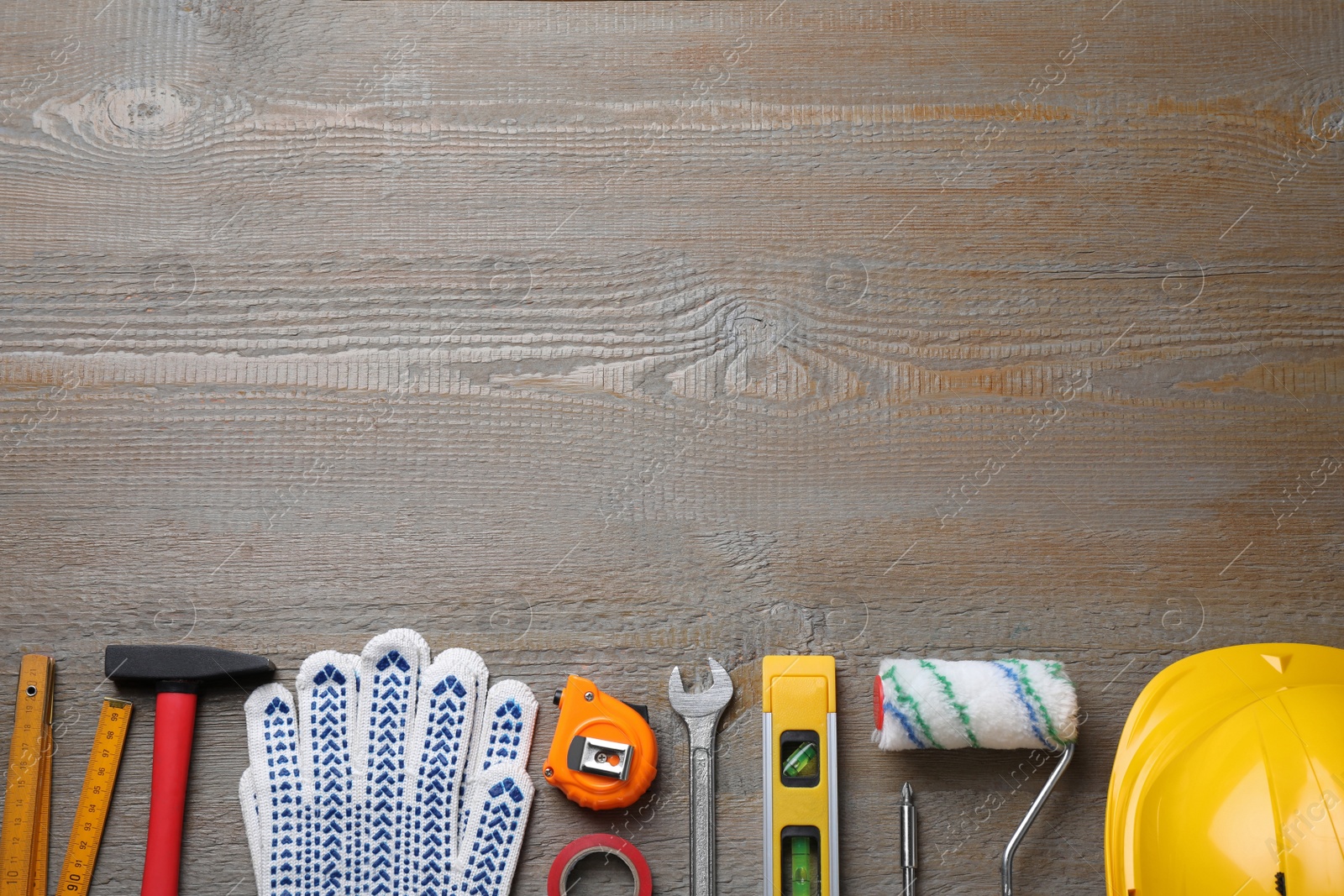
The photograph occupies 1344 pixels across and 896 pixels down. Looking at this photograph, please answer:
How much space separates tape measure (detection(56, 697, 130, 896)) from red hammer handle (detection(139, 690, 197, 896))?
5 cm

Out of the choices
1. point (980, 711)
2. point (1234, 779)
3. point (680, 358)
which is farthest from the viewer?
point (680, 358)

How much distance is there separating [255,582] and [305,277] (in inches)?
14.6

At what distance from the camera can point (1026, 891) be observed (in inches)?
39.9

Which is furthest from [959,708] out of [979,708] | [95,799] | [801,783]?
[95,799]

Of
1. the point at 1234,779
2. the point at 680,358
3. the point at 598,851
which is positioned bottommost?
the point at 598,851

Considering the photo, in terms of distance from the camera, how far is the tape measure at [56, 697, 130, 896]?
1.01 m

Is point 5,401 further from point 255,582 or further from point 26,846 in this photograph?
point 26,846

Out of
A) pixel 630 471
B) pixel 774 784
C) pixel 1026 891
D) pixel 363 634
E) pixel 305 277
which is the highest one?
pixel 305 277

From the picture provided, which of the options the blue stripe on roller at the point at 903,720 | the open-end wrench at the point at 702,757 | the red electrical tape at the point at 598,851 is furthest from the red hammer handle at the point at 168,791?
the blue stripe on roller at the point at 903,720

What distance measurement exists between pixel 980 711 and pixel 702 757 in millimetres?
307

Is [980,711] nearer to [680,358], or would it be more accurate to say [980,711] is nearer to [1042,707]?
[1042,707]

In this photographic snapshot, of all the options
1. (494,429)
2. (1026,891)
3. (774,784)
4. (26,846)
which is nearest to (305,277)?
(494,429)

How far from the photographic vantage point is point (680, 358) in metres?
1.08

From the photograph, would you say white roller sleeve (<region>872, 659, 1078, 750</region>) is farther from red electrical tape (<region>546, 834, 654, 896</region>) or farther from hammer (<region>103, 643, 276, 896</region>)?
hammer (<region>103, 643, 276, 896</region>)
